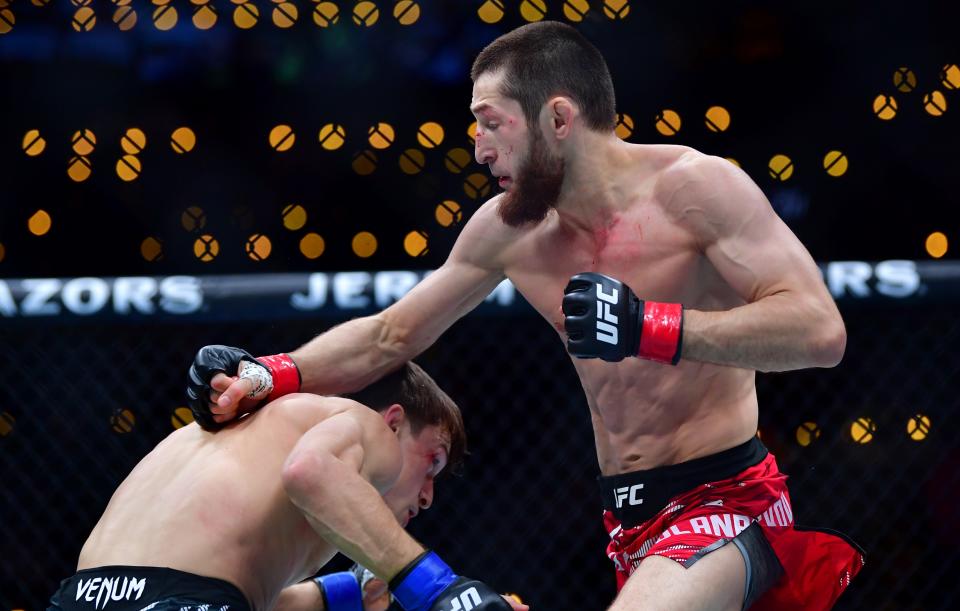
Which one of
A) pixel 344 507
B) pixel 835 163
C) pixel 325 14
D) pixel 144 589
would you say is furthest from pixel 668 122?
pixel 144 589

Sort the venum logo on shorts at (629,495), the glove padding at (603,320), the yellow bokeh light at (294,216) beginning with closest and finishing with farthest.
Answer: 1. the glove padding at (603,320)
2. the venum logo on shorts at (629,495)
3. the yellow bokeh light at (294,216)

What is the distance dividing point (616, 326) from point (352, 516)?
0.46 meters

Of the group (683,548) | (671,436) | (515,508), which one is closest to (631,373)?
(671,436)

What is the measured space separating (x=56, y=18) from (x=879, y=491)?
8.06 feet

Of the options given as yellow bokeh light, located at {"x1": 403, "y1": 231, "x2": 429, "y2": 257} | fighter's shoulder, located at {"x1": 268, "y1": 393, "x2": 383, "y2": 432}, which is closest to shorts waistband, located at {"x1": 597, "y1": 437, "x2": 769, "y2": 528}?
fighter's shoulder, located at {"x1": 268, "y1": 393, "x2": 383, "y2": 432}

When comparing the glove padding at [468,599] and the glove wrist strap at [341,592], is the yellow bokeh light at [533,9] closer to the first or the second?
the glove wrist strap at [341,592]

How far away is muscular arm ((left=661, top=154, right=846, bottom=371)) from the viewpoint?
5.41 feet

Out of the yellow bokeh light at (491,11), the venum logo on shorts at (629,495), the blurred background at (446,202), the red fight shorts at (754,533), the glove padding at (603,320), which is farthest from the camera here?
the yellow bokeh light at (491,11)

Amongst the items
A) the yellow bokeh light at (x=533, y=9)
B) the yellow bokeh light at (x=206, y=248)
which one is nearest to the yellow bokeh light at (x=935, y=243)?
the yellow bokeh light at (x=533, y=9)

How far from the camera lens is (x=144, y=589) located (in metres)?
1.63

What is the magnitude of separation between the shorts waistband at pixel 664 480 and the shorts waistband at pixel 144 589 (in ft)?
2.09

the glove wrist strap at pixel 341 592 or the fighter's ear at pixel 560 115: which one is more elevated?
the fighter's ear at pixel 560 115

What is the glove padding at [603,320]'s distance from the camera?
1620mm

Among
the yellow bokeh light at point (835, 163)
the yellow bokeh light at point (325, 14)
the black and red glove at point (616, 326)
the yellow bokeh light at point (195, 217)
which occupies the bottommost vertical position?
the black and red glove at point (616, 326)
